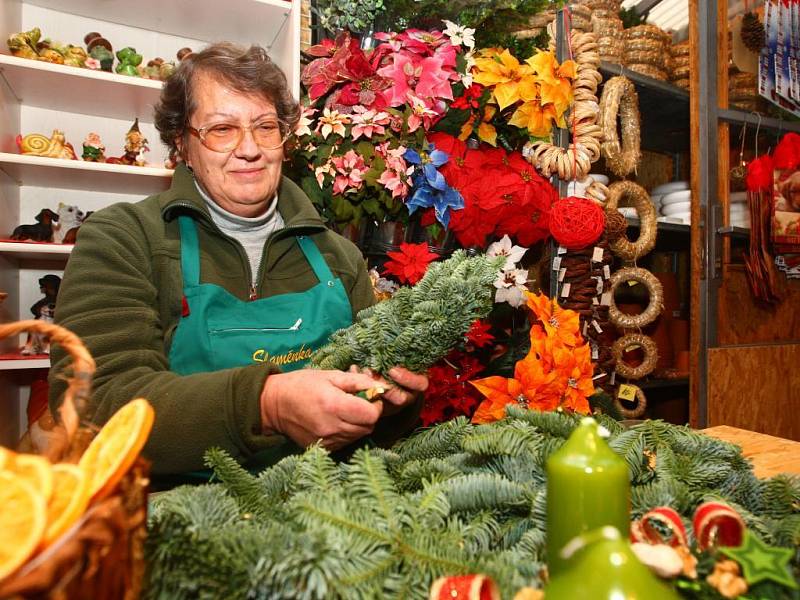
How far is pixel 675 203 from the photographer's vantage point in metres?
2.73

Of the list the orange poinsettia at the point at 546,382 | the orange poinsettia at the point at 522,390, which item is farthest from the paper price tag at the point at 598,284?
the orange poinsettia at the point at 522,390

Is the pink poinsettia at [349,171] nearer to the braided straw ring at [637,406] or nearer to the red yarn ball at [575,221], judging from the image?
the red yarn ball at [575,221]

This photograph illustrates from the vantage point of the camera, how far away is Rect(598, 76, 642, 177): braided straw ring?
226cm

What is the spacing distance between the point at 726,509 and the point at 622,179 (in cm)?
232

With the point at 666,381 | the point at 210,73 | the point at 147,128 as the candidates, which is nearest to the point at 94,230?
the point at 210,73

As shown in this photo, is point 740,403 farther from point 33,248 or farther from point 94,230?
point 33,248

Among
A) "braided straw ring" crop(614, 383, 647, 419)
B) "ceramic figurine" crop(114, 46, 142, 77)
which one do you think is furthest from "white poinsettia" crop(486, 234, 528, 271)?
"ceramic figurine" crop(114, 46, 142, 77)

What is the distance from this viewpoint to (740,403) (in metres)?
2.70

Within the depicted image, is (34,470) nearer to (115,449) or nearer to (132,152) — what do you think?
(115,449)

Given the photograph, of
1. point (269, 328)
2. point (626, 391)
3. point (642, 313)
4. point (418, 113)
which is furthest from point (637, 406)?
point (269, 328)

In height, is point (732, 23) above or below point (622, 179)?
above

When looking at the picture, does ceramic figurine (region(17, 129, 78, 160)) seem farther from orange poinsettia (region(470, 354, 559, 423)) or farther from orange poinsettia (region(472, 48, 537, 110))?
orange poinsettia (region(470, 354, 559, 423))

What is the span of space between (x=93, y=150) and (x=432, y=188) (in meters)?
1.17

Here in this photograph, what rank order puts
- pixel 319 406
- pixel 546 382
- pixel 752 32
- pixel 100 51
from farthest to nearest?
1. pixel 752 32
2. pixel 100 51
3. pixel 546 382
4. pixel 319 406
